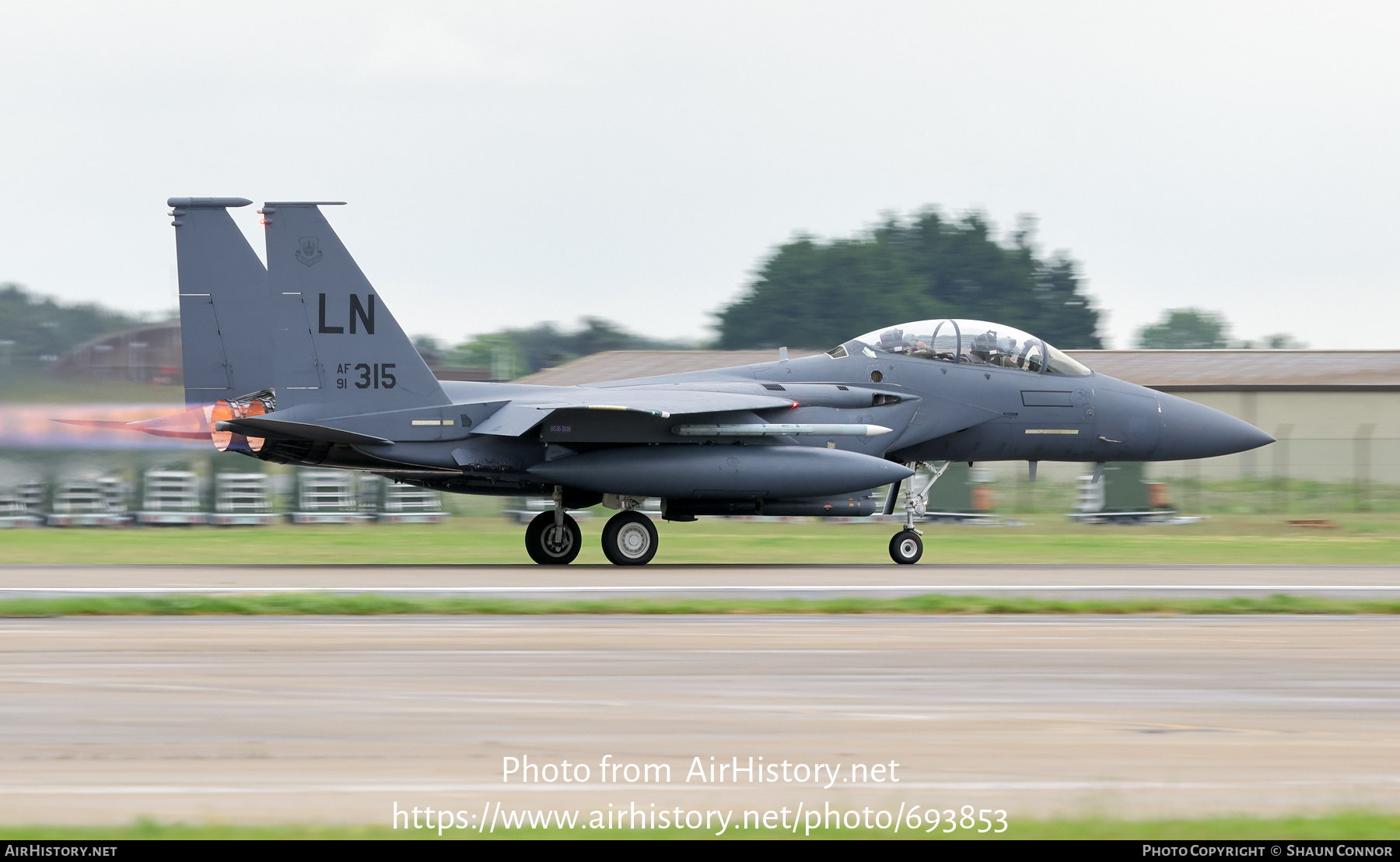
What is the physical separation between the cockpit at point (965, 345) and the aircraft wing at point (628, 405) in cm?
190

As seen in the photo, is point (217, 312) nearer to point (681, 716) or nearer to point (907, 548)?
point (907, 548)

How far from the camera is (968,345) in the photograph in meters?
20.2

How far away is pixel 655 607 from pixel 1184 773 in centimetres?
722

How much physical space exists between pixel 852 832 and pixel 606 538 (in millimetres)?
13749

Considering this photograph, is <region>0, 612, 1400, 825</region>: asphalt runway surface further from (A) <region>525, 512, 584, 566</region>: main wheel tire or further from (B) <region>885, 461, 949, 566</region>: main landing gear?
(A) <region>525, 512, 584, 566</region>: main wheel tire

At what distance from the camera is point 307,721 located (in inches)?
295

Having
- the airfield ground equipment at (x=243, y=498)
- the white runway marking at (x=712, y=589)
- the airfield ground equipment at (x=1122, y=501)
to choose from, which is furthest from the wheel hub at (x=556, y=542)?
the airfield ground equipment at (x=1122, y=501)

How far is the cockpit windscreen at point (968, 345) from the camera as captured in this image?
66.0ft

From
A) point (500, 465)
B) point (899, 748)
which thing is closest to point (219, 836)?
point (899, 748)

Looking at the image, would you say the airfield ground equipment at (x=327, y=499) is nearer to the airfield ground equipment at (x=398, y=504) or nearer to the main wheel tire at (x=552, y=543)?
the airfield ground equipment at (x=398, y=504)

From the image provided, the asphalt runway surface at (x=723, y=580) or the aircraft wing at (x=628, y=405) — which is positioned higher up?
the aircraft wing at (x=628, y=405)

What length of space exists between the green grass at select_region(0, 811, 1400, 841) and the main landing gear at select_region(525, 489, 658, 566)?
13320 millimetres

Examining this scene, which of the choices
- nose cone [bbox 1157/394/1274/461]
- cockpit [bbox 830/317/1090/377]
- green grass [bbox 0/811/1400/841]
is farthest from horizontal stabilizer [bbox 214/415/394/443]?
green grass [bbox 0/811/1400/841]

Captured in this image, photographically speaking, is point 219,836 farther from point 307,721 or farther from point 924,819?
point 924,819
